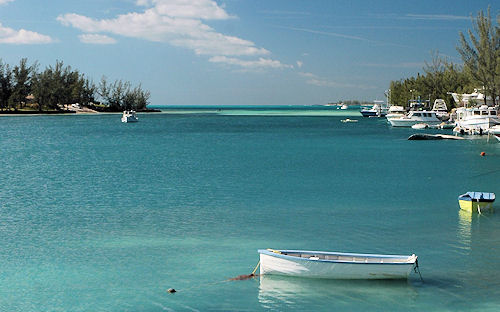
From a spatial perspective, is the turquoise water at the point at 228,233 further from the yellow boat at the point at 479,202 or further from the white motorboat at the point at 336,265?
the yellow boat at the point at 479,202

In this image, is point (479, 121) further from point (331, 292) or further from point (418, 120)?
point (331, 292)

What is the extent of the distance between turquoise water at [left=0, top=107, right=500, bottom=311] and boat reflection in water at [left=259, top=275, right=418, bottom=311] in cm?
6

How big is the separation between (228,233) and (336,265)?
8.98 meters

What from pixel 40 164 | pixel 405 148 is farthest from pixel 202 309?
pixel 405 148

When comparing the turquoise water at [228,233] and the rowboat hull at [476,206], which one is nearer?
the turquoise water at [228,233]

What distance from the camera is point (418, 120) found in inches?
5192

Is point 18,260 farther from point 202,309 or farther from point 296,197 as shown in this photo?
point 296,197

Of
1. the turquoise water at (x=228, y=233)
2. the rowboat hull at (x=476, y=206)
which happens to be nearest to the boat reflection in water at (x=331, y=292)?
the turquoise water at (x=228, y=233)

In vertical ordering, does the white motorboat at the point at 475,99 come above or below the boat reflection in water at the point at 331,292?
above

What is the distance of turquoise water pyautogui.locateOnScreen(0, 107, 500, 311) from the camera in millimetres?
18969

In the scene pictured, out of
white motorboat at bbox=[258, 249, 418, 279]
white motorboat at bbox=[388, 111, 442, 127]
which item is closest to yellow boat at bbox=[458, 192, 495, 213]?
white motorboat at bbox=[258, 249, 418, 279]

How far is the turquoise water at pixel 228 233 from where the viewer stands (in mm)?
18969

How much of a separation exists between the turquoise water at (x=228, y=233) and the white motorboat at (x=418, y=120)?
2892 inches

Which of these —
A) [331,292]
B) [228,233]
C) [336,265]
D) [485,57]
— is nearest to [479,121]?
[485,57]
